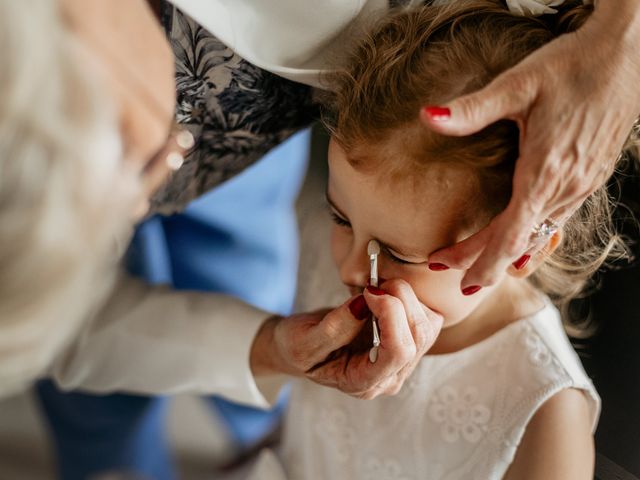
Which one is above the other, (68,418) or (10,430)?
(68,418)

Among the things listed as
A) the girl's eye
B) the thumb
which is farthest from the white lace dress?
the thumb

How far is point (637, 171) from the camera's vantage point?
2.76ft

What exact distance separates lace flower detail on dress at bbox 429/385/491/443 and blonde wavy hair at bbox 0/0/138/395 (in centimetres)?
53

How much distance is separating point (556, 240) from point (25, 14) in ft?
1.88

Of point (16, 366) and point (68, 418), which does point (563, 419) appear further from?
point (68, 418)

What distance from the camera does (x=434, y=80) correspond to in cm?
73

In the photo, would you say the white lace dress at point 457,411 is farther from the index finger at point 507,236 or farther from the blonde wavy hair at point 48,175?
the blonde wavy hair at point 48,175

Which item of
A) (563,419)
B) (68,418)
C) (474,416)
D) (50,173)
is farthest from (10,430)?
(50,173)

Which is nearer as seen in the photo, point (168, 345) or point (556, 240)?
point (556, 240)

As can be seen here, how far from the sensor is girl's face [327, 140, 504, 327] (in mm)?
740

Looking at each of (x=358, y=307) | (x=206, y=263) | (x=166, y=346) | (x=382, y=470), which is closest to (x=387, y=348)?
(x=358, y=307)

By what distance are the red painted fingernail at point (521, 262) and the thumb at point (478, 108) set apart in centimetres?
21

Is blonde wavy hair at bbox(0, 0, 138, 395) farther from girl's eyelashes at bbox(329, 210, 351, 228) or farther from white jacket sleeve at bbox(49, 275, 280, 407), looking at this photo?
white jacket sleeve at bbox(49, 275, 280, 407)

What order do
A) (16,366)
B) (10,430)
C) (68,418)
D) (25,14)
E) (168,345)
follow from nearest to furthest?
1. (25,14)
2. (16,366)
3. (168,345)
4. (68,418)
5. (10,430)
